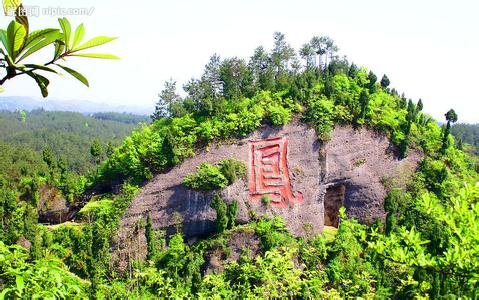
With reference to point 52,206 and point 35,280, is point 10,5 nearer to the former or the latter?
point 35,280

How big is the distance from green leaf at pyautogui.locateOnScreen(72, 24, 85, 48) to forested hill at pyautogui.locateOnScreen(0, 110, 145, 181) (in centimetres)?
2274

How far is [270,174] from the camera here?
70.6ft

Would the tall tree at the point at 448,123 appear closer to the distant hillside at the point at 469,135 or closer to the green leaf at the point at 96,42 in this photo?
the green leaf at the point at 96,42

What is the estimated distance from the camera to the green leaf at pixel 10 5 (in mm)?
1795

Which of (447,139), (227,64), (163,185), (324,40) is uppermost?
(324,40)

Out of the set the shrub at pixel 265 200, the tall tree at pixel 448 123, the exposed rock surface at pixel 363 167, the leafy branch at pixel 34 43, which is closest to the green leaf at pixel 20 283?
the leafy branch at pixel 34 43

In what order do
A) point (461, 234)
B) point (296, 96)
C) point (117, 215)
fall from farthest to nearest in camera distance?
1. point (296, 96)
2. point (117, 215)
3. point (461, 234)

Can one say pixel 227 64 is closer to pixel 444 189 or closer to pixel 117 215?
pixel 117 215

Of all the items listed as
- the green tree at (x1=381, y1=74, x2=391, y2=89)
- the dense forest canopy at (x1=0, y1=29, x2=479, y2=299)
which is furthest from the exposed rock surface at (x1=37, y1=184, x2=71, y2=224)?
the green tree at (x1=381, y1=74, x2=391, y2=89)

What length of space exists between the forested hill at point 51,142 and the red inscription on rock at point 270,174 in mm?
8031

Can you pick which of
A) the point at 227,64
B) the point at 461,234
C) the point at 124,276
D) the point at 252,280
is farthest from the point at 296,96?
the point at 461,234

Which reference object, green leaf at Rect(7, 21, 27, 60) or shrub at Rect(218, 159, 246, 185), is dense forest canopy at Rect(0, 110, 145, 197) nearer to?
shrub at Rect(218, 159, 246, 185)

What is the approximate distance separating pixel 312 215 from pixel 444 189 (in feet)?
21.4

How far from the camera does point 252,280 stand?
19031 mm
